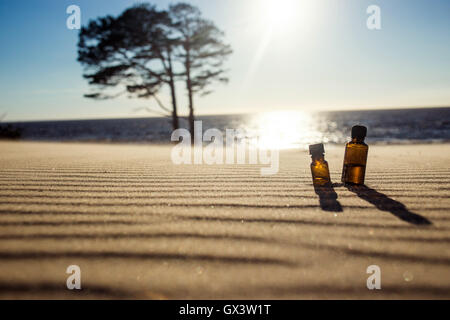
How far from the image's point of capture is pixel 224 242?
3.91ft

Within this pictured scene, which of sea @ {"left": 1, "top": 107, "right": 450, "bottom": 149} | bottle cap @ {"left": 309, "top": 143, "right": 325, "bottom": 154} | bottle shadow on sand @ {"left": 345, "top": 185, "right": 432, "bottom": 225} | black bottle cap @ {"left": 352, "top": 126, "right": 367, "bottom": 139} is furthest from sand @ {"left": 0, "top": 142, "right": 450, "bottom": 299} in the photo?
sea @ {"left": 1, "top": 107, "right": 450, "bottom": 149}

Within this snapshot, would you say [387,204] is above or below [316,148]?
A: below

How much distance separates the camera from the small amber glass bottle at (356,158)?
1.93 meters

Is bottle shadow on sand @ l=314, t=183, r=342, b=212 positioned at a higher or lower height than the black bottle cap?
lower

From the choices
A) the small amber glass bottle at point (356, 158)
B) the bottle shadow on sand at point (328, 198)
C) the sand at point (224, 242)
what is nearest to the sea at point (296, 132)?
the small amber glass bottle at point (356, 158)

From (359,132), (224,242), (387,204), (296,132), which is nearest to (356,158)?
(359,132)

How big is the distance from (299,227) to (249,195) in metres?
0.60

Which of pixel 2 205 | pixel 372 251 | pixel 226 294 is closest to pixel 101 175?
pixel 2 205

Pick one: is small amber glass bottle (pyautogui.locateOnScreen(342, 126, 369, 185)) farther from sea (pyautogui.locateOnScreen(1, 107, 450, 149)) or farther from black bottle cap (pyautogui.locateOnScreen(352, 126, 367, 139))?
sea (pyautogui.locateOnScreen(1, 107, 450, 149))

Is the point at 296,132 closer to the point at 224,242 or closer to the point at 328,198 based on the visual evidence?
the point at 328,198

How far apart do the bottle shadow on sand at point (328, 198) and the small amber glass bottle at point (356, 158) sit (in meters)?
0.20

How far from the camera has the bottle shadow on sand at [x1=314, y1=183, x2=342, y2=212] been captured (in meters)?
→ 1.60

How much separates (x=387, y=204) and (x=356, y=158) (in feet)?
1.70
